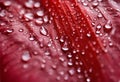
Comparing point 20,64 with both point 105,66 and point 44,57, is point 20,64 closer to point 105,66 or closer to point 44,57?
point 44,57

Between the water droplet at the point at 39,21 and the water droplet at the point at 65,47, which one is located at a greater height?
the water droplet at the point at 39,21

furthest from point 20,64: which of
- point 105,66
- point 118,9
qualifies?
point 118,9

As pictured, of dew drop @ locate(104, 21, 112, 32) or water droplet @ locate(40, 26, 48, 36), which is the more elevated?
water droplet @ locate(40, 26, 48, 36)

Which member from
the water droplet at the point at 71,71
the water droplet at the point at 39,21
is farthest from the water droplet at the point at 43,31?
the water droplet at the point at 71,71

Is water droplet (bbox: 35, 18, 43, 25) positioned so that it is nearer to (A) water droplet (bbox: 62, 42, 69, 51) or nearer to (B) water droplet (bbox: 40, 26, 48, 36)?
(B) water droplet (bbox: 40, 26, 48, 36)

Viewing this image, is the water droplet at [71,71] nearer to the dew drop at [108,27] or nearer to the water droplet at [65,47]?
the water droplet at [65,47]

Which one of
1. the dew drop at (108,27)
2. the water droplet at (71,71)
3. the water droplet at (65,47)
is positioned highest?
the dew drop at (108,27)

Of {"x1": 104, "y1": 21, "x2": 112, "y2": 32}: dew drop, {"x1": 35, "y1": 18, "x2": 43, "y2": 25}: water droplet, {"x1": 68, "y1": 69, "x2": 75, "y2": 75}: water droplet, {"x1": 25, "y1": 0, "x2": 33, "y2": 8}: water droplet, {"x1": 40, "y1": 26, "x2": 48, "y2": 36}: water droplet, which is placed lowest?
{"x1": 68, "y1": 69, "x2": 75, "y2": 75}: water droplet

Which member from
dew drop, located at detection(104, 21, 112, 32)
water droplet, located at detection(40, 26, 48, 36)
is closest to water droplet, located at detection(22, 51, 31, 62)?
water droplet, located at detection(40, 26, 48, 36)

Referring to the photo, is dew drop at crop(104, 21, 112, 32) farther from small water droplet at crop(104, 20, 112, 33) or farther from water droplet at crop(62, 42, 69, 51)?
water droplet at crop(62, 42, 69, 51)

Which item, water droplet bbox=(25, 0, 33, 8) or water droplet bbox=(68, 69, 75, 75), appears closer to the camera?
water droplet bbox=(68, 69, 75, 75)

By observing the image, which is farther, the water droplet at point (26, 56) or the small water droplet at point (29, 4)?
the small water droplet at point (29, 4)
